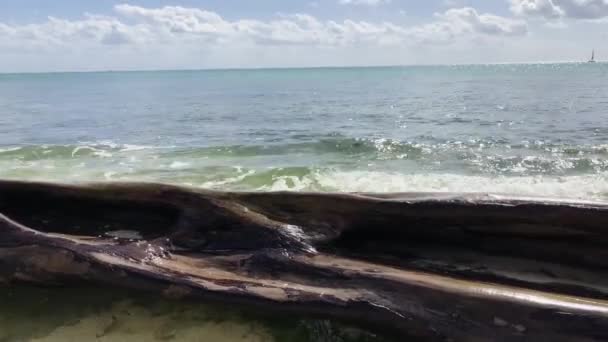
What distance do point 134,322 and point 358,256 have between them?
51.3 inches

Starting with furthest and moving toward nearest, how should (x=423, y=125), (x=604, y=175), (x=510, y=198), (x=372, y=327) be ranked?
(x=423, y=125), (x=604, y=175), (x=510, y=198), (x=372, y=327)

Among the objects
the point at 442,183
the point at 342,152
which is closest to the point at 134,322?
the point at 442,183

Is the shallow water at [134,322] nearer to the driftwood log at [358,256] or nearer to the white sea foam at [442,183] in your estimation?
the driftwood log at [358,256]

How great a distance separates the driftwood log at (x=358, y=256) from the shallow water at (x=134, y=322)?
0.14 metres

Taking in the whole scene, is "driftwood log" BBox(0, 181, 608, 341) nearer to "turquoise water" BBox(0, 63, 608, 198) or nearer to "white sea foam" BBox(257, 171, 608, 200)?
"white sea foam" BBox(257, 171, 608, 200)

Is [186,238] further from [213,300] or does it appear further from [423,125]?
[423,125]

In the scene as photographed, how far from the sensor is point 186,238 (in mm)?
3350

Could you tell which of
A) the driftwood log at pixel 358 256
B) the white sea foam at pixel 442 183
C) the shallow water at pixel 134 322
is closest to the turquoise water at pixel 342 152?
the white sea foam at pixel 442 183

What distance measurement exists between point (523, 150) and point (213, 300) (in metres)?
10.9

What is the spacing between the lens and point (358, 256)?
124 inches

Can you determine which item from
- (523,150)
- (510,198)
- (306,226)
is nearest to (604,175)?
(523,150)

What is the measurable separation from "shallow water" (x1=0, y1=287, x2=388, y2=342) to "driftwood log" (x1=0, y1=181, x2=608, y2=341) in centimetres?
14

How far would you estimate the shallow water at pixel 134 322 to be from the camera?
2797mm

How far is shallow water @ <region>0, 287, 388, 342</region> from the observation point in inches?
110
